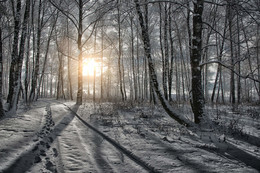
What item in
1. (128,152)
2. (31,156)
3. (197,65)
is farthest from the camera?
(197,65)

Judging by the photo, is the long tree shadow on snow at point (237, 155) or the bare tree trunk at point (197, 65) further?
the bare tree trunk at point (197, 65)

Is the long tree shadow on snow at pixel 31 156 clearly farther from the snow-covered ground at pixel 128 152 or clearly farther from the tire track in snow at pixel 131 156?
the tire track in snow at pixel 131 156

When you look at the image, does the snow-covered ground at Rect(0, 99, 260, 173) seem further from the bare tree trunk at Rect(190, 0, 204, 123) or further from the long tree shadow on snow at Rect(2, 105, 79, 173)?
the bare tree trunk at Rect(190, 0, 204, 123)

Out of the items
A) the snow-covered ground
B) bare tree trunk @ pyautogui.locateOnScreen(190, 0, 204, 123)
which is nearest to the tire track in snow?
the snow-covered ground

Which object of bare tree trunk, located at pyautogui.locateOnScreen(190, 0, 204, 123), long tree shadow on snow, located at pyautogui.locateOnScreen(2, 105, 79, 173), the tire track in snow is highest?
bare tree trunk, located at pyautogui.locateOnScreen(190, 0, 204, 123)

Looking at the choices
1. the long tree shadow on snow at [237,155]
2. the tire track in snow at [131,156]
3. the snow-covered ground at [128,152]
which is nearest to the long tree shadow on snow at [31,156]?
the snow-covered ground at [128,152]

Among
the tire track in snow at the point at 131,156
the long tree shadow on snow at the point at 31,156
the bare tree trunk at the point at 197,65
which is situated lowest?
the tire track in snow at the point at 131,156

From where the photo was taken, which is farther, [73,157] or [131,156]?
[131,156]

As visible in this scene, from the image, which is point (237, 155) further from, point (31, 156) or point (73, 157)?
point (31, 156)

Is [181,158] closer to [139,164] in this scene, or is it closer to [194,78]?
[139,164]

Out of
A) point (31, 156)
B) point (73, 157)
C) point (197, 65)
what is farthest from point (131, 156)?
point (197, 65)

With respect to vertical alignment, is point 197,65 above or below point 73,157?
above

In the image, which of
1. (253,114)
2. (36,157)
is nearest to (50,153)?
(36,157)

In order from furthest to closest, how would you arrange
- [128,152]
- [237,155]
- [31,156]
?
[128,152]
[237,155]
[31,156]
